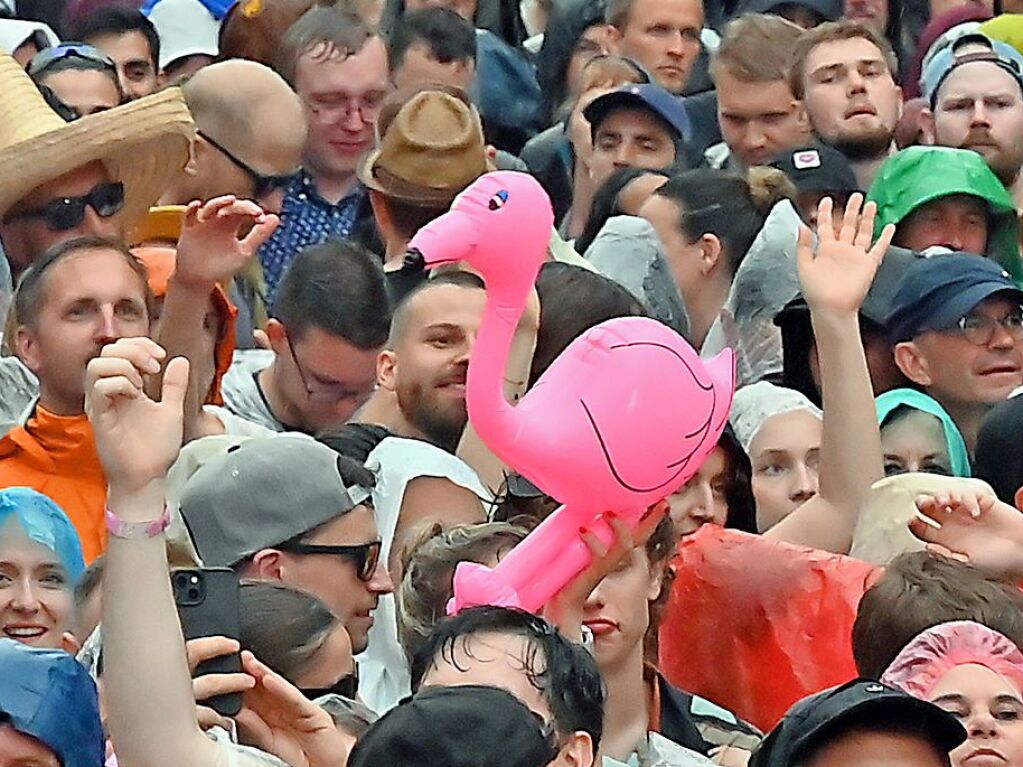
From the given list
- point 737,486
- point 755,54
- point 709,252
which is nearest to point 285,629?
point 737,486

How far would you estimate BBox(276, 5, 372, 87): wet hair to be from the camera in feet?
24.5

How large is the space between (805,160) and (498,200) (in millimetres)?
3042

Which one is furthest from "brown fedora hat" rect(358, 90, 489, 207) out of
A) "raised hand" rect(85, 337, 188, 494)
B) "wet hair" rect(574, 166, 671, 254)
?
"raised hand" rect(85, 337, 188, 494)

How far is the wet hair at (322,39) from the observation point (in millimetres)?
7477

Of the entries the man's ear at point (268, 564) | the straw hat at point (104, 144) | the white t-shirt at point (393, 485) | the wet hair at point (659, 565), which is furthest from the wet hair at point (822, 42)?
the man's ear at point (268, 564)

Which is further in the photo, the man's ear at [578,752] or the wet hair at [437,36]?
the wet hair at [437,36]

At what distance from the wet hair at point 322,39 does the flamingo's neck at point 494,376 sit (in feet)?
11.2

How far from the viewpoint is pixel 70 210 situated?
604 centimetres

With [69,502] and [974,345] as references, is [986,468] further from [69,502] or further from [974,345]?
[69,502]

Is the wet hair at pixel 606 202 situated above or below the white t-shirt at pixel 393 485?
below

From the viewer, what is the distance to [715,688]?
15.8ft

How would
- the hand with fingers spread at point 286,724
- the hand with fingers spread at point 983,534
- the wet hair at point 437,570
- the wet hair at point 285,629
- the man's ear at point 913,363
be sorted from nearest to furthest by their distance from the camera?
the hand with fingers spread at point 286,724
the wet hair at point 285,629
the wet hair at point 437,570
the hand with fingers spread at point 983,534
the man's ear at point 913,363

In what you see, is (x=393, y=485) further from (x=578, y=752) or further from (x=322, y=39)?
(x=322, y=39)

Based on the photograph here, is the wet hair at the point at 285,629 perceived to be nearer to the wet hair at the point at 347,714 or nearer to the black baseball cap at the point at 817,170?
the wet hair at the point at 347,714
